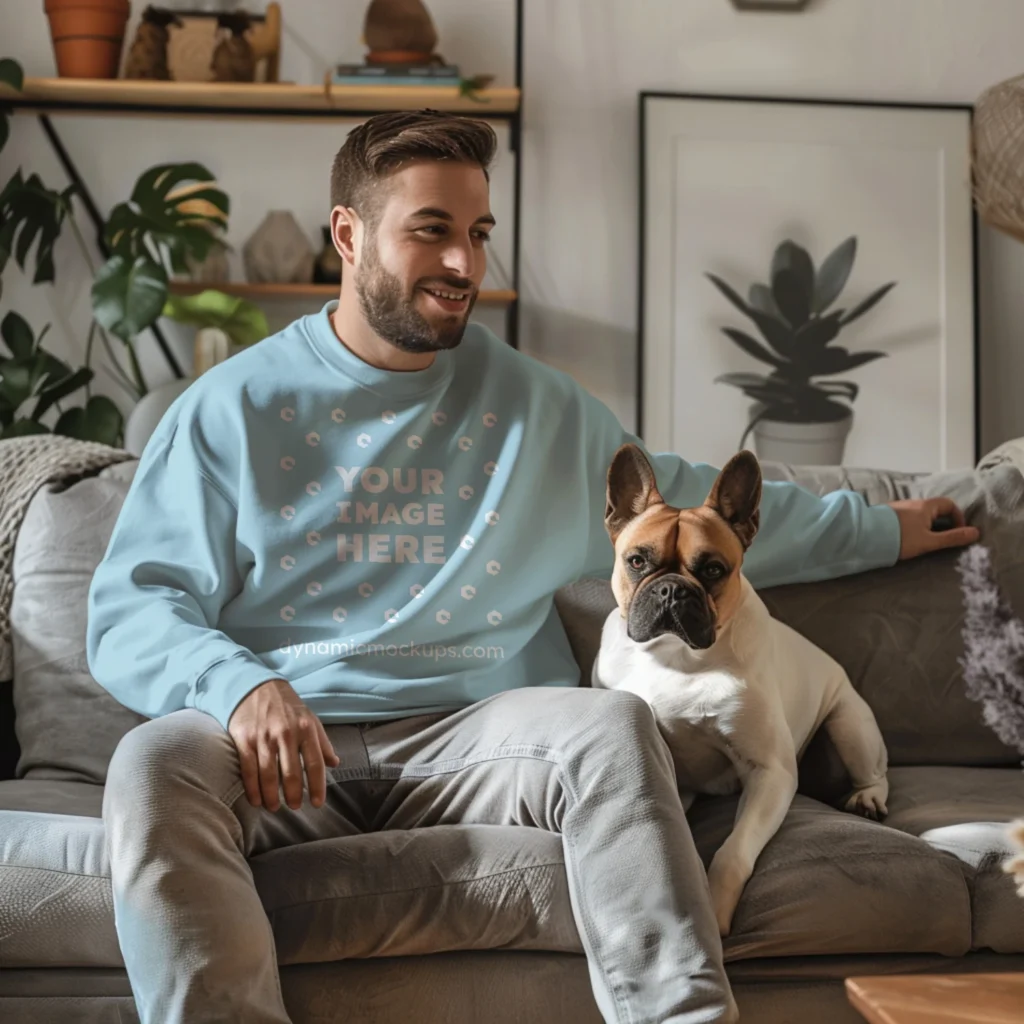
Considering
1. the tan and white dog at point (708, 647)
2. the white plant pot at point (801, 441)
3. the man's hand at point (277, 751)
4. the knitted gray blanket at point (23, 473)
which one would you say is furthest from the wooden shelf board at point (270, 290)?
the man's hand at point (277, 751)

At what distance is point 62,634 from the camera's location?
80.8 inches

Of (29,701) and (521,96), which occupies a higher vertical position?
(521,96)

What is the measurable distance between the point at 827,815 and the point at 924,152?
2501mm

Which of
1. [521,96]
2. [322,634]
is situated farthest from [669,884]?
[521,96]

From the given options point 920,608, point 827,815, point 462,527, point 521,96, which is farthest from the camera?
point 521,96

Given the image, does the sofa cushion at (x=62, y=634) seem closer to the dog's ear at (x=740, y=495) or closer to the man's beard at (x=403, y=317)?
the man's beard at (x=403, y=317)

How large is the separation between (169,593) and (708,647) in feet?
2.35

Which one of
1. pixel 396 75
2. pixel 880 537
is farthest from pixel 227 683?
pixel 396 75

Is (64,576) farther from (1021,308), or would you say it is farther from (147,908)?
(1021,308)

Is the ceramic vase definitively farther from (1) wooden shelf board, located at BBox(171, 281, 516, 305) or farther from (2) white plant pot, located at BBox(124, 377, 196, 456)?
(2) white plant pot, located at BBox(124, 377, 196, 456)

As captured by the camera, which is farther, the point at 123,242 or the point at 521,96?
the point at 521,96

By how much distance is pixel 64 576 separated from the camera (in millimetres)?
2096

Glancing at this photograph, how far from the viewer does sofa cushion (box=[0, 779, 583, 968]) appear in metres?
1.46

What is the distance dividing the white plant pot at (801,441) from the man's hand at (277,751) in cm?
234
